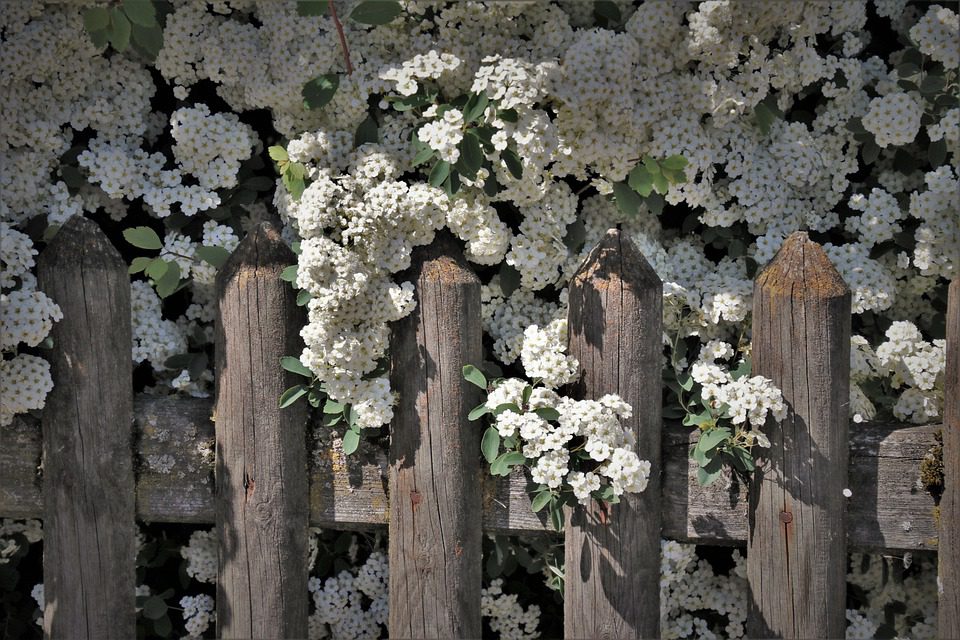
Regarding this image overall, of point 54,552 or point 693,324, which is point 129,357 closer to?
point 54,552

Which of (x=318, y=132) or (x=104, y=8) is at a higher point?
(x=104, y=8)

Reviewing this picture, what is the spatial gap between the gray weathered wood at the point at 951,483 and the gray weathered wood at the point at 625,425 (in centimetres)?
67

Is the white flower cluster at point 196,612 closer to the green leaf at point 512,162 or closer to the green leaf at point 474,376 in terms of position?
the green leaf at point 474,376

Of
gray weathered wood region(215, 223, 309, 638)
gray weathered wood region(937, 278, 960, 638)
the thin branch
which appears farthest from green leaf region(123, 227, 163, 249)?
gray weathered wood region(937, 278, 960, 638)

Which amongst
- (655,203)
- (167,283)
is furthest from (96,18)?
(655,203)

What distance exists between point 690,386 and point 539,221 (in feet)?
1.84

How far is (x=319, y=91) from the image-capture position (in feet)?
8.02

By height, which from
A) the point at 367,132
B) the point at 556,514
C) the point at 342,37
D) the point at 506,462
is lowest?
the point at 556,514

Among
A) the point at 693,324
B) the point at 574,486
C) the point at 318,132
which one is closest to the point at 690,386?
the point at 693,324

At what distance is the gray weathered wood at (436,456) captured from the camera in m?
2.39

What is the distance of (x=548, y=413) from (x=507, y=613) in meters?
0.81

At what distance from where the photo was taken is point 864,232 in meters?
2.58

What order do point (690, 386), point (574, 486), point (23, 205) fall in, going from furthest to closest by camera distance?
point (23, 205) < point (690, 386) < point (574, 486)

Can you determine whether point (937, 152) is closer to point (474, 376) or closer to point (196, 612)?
point (474, 376)
